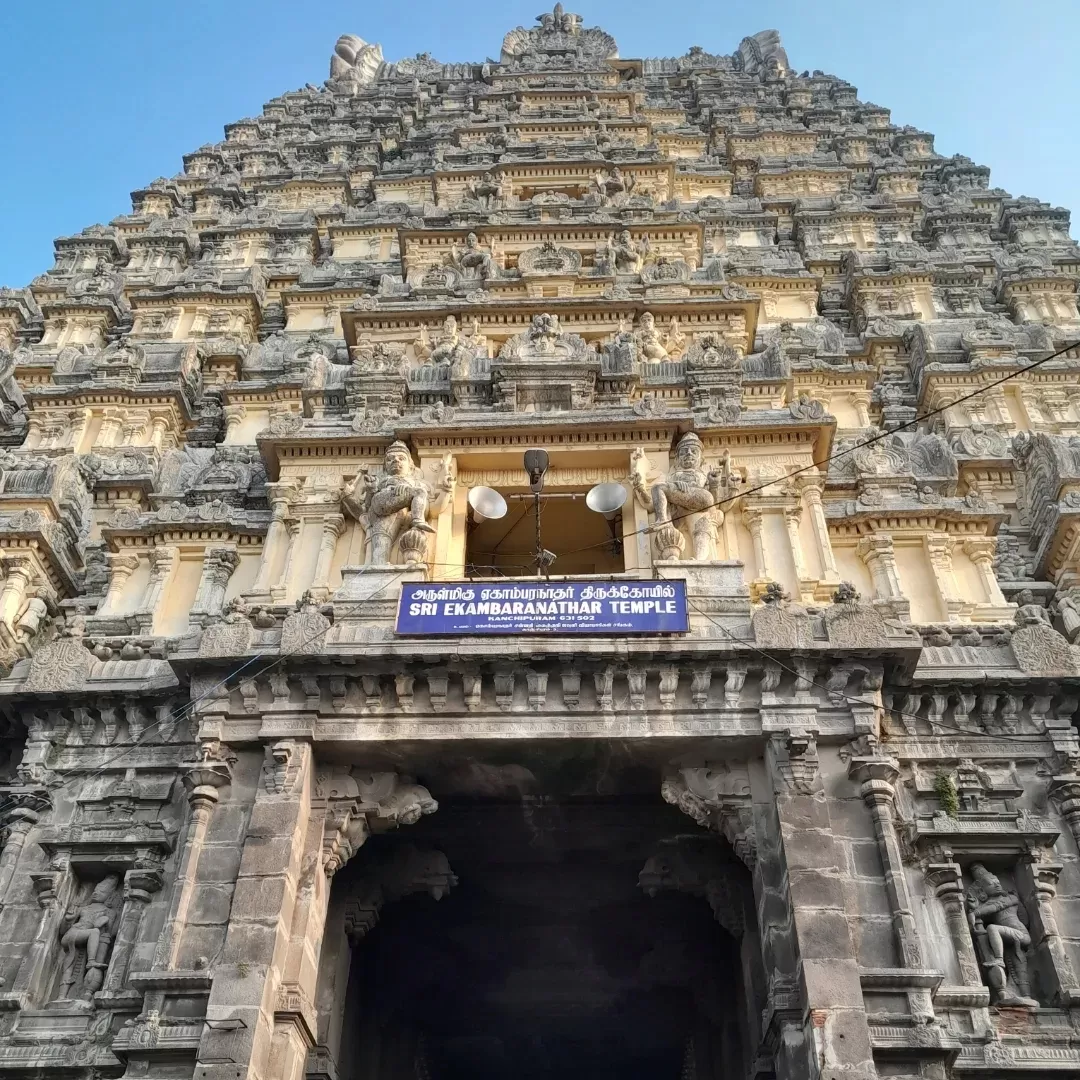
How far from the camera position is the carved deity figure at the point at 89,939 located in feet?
46.7

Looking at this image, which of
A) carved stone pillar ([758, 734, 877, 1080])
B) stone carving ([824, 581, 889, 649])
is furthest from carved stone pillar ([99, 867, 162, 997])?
stone carving ([824, 581, 889, 649])

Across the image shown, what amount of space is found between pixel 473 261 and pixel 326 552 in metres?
11.9

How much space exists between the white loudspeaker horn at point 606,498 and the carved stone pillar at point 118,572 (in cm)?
899

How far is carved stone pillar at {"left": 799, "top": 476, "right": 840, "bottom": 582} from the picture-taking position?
1887 cm

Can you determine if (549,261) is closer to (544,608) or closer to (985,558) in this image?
(985,558)

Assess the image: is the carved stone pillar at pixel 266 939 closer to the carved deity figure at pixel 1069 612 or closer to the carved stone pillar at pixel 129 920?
the carved stone pillar at pixel 129 920

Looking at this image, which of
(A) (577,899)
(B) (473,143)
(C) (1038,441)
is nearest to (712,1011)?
(A) (577,899)

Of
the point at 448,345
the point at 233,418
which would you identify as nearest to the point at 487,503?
the point at 448,345

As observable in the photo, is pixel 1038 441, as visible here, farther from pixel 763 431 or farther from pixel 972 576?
pixel 763 431

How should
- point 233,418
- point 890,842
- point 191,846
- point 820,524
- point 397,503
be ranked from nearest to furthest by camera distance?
point 890,842
point 191,846
point 397,503
point 820,524
point 233,418

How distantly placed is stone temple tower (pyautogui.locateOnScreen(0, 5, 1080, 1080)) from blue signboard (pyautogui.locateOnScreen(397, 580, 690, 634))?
0.06m

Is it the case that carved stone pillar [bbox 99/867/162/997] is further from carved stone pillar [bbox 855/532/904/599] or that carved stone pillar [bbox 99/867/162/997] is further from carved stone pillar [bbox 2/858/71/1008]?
carved stone pillar [bbox 855/532/904/599]

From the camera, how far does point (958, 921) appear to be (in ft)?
45.9

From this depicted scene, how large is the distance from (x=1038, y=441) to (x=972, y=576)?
3.95 meters
